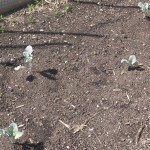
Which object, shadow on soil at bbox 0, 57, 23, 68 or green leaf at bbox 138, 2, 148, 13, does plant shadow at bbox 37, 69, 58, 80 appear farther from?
green leaf at bbox 138, 2, 148, 13

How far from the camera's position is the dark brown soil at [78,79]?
11.9 ft

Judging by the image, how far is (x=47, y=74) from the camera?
418 cm

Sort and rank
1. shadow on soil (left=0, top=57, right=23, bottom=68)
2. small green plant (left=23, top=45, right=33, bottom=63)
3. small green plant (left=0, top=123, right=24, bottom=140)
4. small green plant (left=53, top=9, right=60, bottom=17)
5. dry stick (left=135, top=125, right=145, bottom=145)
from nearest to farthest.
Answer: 1. small green plant (left=0, top=123, right=24, bottom=140)
2. dry stick (left=135, top=125, right=145, bottom=145)
3. small green plant (left=23, top=45, right=33, bottom=63)
4. shadow on soil (left=0, top=57, right=23, bottom=68)
5. small green plant (left=53, top=9, right=60, bottom=17)

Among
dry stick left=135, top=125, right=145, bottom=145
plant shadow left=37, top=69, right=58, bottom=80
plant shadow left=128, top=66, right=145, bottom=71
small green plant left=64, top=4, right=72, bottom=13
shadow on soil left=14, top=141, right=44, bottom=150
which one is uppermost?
small green plant left=64, top=4, right=72, bottom=13

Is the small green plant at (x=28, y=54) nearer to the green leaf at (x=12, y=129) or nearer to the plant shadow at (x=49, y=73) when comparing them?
the plant shadow at (x=49, y=73)

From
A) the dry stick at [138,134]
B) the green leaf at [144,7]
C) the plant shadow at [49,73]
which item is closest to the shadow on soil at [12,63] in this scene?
the plant shadow at [49,73]

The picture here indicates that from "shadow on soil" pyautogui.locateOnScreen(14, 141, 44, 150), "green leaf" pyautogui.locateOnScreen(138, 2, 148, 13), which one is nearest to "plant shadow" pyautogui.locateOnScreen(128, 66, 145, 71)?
"green leaf" pyautogui.locateOnScreen(138, 2, 148, 13)

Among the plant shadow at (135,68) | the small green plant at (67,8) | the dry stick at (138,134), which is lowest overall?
the dry stick at (138,134)

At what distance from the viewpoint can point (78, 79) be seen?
4148mm

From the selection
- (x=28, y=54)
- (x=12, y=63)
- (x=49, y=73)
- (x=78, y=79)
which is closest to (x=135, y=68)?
(x=78, y=79)

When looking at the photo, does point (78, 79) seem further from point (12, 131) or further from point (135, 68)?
point (12, 131)

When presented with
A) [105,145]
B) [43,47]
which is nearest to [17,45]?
[43,47]

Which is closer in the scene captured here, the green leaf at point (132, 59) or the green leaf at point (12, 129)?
the green leaf at point (12, 129)

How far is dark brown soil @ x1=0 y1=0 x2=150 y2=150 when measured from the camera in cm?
362
